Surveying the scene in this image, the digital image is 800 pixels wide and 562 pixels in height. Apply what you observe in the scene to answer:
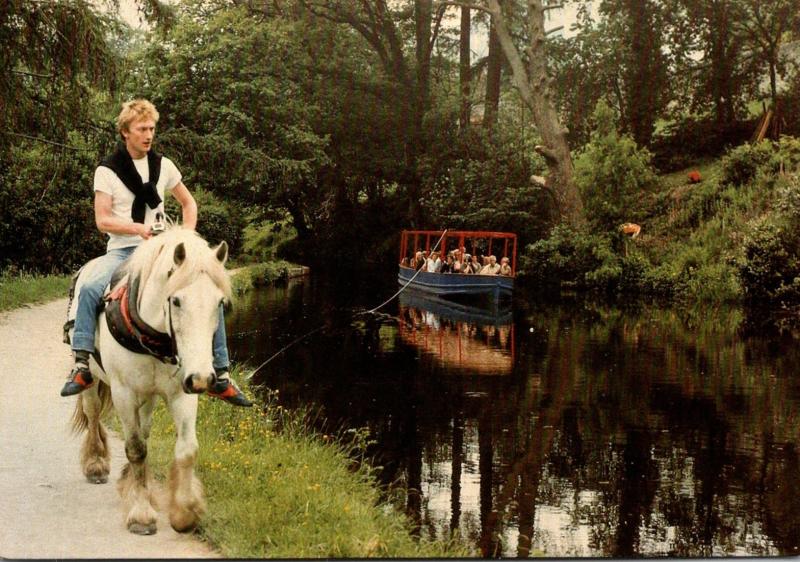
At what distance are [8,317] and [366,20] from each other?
13.5 metres

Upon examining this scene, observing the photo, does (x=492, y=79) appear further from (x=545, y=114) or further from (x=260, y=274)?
(x=260, y=274)

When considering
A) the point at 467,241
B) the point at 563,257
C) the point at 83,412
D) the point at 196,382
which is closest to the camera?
the point at 196,382

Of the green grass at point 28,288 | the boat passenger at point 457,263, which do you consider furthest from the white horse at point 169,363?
the boat passenger at point 457,263

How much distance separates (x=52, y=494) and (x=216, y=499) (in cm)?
90

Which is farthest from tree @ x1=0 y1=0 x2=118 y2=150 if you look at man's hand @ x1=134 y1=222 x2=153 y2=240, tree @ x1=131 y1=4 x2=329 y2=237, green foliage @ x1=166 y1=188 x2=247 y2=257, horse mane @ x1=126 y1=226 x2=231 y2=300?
horse mane @ x1=126 y1=226 x2=231 y2=300

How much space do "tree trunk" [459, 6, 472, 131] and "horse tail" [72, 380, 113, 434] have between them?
19.4m

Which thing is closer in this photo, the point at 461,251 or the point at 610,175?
the point at 610,175

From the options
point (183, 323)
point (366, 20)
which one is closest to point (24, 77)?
point (183, 323)

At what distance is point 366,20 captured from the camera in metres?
23.2

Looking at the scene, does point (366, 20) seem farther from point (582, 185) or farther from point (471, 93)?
point (582, 185)

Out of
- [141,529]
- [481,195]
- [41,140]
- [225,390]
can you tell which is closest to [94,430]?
[141,529]

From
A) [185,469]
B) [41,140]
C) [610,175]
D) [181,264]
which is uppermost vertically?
[41,140]

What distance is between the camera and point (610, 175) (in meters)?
22.9

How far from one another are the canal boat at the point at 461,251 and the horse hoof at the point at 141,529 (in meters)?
17.1
